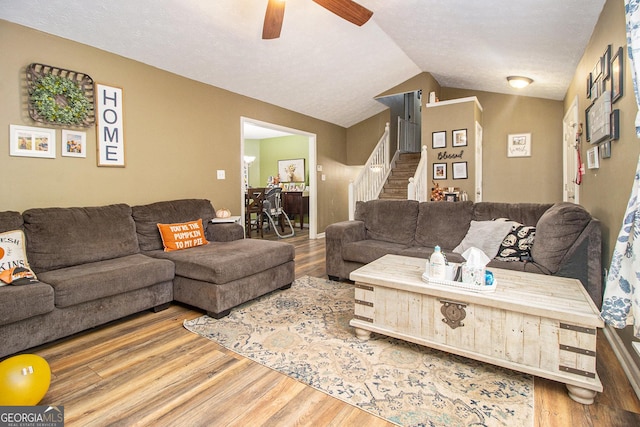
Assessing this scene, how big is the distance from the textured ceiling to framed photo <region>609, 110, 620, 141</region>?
40.6 inches

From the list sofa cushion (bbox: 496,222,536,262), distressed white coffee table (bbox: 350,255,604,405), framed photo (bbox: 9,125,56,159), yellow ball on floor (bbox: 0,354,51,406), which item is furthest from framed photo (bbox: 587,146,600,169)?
framed photo (bbox: 9,125,56,159)

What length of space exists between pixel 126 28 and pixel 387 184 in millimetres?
5263

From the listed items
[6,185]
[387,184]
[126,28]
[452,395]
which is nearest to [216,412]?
[452,395]

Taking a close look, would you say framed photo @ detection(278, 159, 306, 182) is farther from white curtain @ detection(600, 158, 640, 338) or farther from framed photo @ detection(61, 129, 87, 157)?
white curtain @ detection(600, 158, 640, 338)

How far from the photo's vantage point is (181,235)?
3.28m

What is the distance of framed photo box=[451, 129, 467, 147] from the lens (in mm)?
5402

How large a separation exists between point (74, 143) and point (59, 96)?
42cm

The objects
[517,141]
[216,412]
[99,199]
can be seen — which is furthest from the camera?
[517,141]

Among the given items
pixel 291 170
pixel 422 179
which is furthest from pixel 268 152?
pixel 422 179

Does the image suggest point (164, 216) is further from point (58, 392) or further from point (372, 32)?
point (372, 32)

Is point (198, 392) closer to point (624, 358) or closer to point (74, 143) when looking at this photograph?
point (624, 358)

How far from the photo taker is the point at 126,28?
10.0ft

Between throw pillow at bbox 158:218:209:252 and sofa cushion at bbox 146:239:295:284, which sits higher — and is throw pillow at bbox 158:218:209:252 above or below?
above

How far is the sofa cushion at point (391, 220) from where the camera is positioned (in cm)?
355
